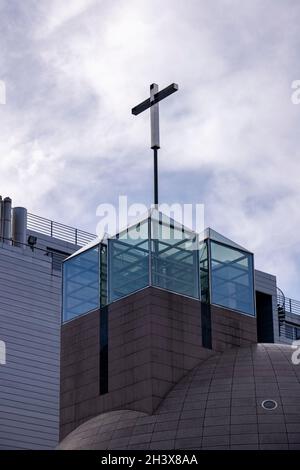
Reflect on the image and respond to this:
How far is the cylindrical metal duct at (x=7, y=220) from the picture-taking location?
81.7m

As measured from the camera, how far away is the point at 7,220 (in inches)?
3241

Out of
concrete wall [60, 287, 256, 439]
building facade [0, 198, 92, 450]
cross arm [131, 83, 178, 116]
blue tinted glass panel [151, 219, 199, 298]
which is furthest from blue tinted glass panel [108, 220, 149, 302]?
building facade [0, 198, 92, 450]

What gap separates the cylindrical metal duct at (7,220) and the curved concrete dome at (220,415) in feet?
99.1

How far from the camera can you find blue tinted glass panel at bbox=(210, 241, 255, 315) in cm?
5744

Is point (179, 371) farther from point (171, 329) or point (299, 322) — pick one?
point (299, 322)

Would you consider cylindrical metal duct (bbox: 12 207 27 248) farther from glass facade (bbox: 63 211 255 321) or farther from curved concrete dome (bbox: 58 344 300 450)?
curved concrete dome (bbox: 58 344 300 450)

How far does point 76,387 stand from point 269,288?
44.6 metres

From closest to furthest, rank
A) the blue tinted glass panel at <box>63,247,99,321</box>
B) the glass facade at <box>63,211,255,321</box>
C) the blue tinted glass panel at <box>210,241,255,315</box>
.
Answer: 1. the glass facade at <box>63,211,255,321</box>
2. the blue tinted glass panel at <box>210,241,255,315</box>
3. the blue tinted glass panel at <box>63,247,99,321</box>

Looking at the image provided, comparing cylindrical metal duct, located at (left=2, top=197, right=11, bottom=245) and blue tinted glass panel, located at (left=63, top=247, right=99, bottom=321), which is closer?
blue tinted glass panel, located at (left=63, top=247, right=99, bottom=321)

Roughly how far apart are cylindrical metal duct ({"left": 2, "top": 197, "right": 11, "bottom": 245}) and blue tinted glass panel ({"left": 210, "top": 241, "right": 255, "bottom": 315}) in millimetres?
27525

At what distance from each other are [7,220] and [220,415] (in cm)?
3867

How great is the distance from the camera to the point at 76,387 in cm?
5691

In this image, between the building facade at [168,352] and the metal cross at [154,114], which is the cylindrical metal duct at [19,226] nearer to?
the building facade at [168,352]

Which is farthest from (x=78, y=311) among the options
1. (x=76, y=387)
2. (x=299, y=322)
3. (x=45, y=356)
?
(x=299, y=322)
